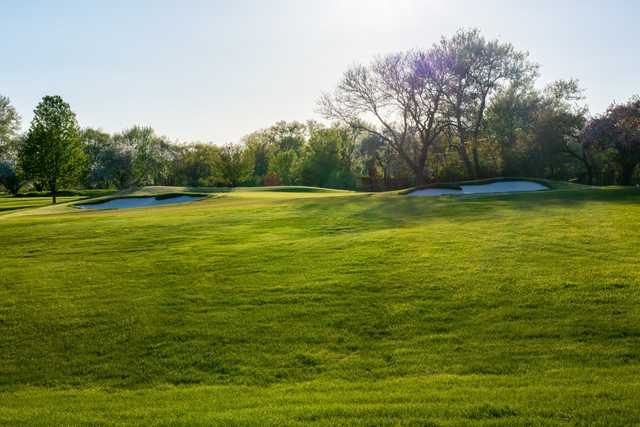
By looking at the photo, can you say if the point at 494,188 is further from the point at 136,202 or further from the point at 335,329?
the point at 335,329

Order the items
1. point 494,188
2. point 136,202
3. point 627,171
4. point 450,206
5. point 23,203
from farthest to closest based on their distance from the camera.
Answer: point 23,203 < point 627,171 < point 136,202 < point 494,188 < point 450,206

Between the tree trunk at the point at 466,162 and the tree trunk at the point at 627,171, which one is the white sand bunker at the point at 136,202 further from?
the tree trunk at the point at 627,171

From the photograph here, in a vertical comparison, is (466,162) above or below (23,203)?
above

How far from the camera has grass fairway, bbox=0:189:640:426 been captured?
16.3 ft

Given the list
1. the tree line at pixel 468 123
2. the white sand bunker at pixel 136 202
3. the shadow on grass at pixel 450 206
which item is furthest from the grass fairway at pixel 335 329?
the tree line at pixel 468 123

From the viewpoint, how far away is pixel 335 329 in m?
6.91

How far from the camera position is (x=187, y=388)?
5.72 meters

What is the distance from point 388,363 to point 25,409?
3856 millimetres

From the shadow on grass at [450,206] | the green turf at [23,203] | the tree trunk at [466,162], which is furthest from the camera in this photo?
the tree trunk at [466,162]

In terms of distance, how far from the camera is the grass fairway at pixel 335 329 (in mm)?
4953

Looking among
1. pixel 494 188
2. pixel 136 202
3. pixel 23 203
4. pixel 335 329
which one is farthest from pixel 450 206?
pixel 23 203

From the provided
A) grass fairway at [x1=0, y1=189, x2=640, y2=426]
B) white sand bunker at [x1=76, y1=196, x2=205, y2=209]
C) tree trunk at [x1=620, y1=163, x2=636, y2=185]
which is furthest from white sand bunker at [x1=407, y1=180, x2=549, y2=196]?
tree trunk at [x1=620, y1=163, x2=636, y2=185]

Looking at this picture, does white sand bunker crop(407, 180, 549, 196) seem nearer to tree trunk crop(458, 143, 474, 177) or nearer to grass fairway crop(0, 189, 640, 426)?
grass fairway crop(0, 189, 640, 426)

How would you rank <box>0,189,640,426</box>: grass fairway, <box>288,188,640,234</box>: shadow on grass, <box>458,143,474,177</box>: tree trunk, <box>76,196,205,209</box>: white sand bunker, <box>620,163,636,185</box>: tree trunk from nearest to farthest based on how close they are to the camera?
<box>0,189,640,426</box>: grass fairway → <box>288,188,640,234</box>: shadow on grass → <box>76,196,205,209</box>: white sand bunker → <box>620,163,636,185</box>: tree trunk → <box>458,143,474,177</box>: tree trunk
